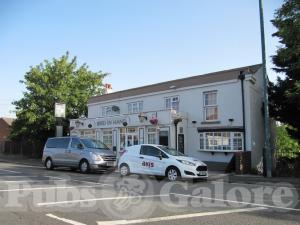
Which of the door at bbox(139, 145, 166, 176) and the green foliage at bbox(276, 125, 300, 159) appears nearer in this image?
the door at bbox(139, 145, 166, 176)

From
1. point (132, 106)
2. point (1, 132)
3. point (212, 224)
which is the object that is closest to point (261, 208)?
point (212, 224)

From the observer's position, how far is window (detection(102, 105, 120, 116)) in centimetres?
3338

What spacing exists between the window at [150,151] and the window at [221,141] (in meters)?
7.52

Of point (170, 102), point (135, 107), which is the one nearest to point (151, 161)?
point (170, 102)

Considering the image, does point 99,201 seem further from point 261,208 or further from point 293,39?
point 293,39

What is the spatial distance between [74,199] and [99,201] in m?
0.78

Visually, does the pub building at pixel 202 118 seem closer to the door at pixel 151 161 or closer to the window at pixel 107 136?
the window at pixel 107 136

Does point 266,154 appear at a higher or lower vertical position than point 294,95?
lower

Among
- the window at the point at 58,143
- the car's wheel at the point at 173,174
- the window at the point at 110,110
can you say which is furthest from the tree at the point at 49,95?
the car's wheel at the point at 173,174

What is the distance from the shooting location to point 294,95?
62.1 ft

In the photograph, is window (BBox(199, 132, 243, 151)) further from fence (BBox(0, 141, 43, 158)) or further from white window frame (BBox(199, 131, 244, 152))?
fence (BBox(0, 141, 43, 158))

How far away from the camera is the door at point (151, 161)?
17984mm

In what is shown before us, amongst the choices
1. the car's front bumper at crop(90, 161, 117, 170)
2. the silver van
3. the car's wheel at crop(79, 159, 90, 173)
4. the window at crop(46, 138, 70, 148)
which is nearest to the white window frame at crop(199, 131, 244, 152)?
→ the silver van

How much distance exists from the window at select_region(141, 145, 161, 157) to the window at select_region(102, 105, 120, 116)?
14522 mm
